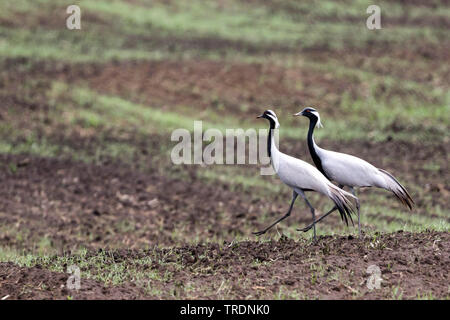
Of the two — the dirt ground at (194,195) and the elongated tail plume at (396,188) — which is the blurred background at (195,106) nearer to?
the dirt ground at (194,195)

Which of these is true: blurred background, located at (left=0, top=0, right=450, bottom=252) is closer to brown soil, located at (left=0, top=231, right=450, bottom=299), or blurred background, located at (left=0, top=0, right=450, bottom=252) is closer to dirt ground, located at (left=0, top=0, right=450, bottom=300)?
dirt ground, located at (left=0, top=0, right=450, bottom=300)

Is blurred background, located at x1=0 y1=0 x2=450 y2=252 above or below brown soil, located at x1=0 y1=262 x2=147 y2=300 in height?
above

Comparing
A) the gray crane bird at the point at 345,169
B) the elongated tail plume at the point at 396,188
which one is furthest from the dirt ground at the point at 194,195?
the gray crane bird at the point at 345,169

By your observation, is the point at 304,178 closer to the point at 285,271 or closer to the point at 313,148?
the point at 313,148

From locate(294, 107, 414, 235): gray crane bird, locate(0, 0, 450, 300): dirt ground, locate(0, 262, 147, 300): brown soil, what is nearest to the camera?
locate(0, 262, 147, 300): brown soil

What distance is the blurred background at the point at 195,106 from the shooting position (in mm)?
11641

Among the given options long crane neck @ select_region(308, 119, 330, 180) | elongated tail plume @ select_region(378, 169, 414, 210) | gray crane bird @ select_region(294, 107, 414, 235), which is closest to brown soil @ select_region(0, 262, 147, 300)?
gray crane bird @ select_region(294, 107, 414, 235)

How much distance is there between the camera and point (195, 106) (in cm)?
1958

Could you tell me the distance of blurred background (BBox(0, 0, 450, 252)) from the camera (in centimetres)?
1164

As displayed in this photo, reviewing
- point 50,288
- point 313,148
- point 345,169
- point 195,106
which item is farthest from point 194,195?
point 195,106

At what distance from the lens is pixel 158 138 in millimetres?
17062
